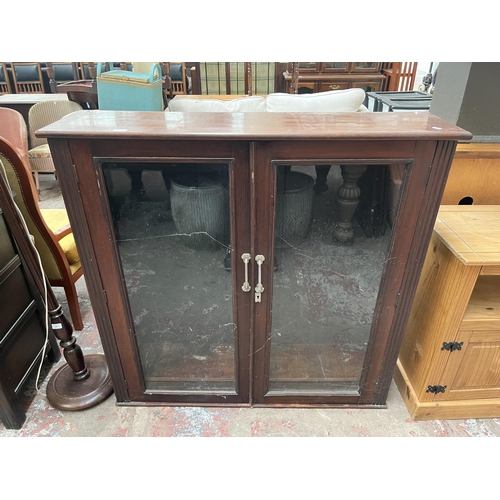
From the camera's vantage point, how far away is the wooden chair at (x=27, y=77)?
564 centimetres

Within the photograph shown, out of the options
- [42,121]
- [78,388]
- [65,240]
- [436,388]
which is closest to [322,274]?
[436,388]

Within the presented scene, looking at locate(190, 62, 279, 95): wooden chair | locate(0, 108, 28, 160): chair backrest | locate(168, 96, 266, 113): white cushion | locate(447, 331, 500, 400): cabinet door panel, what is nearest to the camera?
locate(447, 331, 500, 400): cabinet door panel

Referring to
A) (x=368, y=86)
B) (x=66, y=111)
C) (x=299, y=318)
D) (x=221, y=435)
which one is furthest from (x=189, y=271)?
(x=368, y=86)

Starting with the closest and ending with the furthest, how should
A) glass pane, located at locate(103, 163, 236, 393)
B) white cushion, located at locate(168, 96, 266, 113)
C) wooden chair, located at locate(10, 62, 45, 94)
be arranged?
glass pane, located at locate(103, 163, 236, 393)
white cushion, located at locate(168, 96, 266, 113)
wooden chair, located at locate(10, 62, 45, 94)

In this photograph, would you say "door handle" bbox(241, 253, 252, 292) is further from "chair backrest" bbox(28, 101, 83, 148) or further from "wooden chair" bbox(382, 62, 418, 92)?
"wooden chair" bbox(382, 62, 418, 92)

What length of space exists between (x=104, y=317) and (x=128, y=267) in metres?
0.21

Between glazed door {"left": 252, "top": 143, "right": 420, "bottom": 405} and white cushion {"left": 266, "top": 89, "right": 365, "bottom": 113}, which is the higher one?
white cushion {"left": 266, "top": 89, "right": 365, "bottom": 113}

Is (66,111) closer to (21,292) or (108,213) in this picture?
(21,292)

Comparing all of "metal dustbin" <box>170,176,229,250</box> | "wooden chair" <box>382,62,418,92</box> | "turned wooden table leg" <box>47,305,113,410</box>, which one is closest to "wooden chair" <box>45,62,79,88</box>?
"wooden chair" <box>382,62,418,92</box>

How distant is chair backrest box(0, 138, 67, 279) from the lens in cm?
141

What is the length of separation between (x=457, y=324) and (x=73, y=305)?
1.69 meters

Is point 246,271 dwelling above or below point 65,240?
above

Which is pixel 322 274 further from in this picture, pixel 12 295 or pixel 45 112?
pixel 45 112

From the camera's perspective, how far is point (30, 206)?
1.53 metres
